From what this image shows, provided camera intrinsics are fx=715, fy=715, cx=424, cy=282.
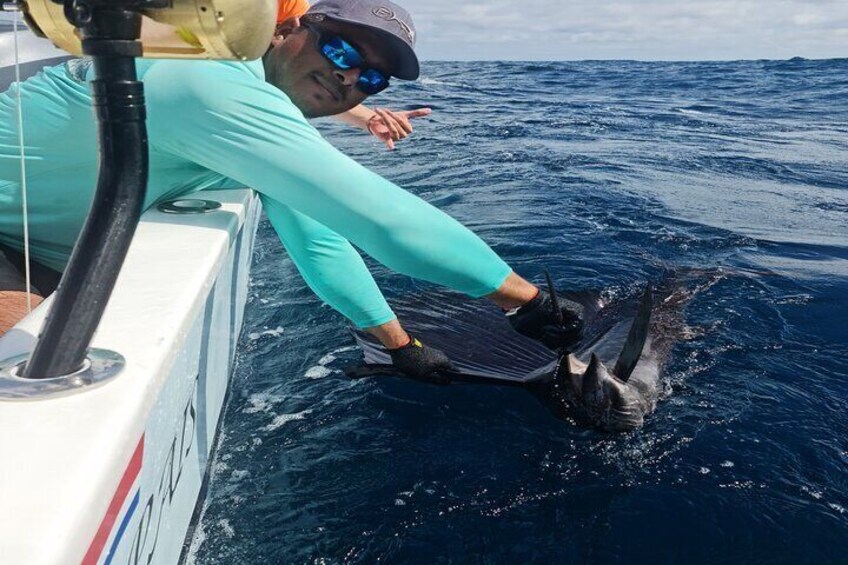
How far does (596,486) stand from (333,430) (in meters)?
0.89

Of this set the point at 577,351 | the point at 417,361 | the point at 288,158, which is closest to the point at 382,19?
the point at 288,158

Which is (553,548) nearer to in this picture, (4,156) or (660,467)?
(660,467)

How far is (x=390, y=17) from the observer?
187 centimetres

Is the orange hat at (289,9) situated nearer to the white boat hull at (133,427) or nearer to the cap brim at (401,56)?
the cap brim at (401,56)

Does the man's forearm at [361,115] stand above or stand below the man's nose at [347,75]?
below

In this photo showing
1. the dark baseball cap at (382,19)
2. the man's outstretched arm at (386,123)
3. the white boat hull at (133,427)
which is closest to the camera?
the white boat hull at (133,427)

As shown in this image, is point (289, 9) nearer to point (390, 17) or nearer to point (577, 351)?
point (390, 17)

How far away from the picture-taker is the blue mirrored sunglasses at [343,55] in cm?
187

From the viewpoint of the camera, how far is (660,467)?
2258 mm

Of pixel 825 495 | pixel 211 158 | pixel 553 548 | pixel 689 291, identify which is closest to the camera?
pixel 211 158

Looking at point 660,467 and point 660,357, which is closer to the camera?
point 660,467

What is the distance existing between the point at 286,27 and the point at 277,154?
0.57 m

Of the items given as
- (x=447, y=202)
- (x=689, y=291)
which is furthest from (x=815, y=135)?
(x=689, y=291)

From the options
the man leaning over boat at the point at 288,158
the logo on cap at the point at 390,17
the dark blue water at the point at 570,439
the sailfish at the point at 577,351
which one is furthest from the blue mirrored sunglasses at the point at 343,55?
the dark blue water at the point at 570,439
